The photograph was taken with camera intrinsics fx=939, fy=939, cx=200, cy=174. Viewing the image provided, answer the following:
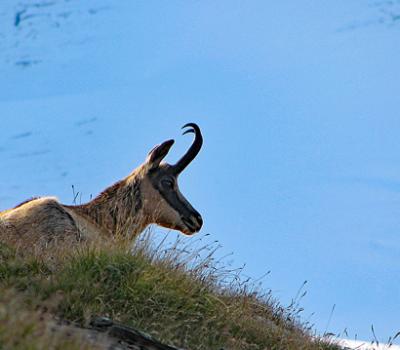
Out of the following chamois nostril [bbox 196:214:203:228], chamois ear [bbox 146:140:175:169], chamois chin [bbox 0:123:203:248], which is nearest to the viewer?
chamois chin [bbox 0:123:203:248]

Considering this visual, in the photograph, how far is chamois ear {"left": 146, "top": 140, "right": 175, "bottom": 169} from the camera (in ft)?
51.5

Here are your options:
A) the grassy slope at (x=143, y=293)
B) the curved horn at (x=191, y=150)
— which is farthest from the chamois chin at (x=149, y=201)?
the grassy slope at (x=143, y=293)

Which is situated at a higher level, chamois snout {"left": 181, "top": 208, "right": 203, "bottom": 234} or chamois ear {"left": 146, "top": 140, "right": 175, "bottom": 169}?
chamois ear {"left": 146, "top": 140, "right": 175, "bottom": 169}

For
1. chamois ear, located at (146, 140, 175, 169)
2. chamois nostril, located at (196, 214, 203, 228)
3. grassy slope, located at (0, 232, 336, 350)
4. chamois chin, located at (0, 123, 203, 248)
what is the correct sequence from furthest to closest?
1. chamois nostril, located at (196, 214, 203, 228)
2. chamois ear, located at (146, 140, 175, 169)
3. chamois chin, located at (0, 123, 203, 248)
4. grassy slope, located at (0, 232, 336, 350)

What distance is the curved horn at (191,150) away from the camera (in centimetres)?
1609

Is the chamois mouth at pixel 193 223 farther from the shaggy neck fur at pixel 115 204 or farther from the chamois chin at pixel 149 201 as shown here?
the shaggy neck fur at pixel 115 204

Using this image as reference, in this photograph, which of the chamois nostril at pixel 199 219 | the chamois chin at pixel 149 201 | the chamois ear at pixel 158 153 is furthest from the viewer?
the chamois nostril at pixel 199 219

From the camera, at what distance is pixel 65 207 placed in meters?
14.7

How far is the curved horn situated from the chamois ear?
36 cm

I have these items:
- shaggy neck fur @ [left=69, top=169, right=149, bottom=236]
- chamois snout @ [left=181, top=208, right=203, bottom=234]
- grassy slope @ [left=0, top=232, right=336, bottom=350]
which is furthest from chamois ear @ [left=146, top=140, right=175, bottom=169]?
grassy slope @ [left=0, top=232, right=336, bottom=350]

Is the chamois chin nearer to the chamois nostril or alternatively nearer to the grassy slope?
the chamois nostril

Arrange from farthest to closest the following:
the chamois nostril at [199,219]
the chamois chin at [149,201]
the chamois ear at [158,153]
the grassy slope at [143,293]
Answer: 1. the chamois nostril at [199,219]
2. the chamois ear at [158,153]
3. the chamois chin at [149,201]
4. the grassy slope at [143,293]

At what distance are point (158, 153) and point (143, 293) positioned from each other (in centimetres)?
572

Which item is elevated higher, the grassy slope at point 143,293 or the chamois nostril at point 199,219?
the chamois nostril at point 199,219
